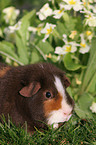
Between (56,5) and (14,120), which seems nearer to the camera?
(14,120)

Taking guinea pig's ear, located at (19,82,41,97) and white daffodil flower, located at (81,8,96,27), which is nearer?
guinea pig's ear, located at (19,82,41,97)

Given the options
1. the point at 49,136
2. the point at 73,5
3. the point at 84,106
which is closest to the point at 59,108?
the point at 49,136

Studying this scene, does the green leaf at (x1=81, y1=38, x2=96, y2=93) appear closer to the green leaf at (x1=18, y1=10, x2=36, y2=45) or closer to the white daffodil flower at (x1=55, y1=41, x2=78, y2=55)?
the white daffodil flower at (x1=55, y1=41, x2=78, y2=55)

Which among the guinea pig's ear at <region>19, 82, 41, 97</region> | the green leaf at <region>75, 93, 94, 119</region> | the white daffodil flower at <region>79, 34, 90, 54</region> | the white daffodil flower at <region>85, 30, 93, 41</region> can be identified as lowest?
the green leaf at <region>75, 93, 94, 119</region>

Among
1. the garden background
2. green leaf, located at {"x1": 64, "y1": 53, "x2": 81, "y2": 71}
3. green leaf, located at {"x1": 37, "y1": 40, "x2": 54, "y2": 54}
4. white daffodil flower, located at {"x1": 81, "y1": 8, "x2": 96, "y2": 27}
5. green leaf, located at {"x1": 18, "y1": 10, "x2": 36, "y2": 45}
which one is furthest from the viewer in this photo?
green leaf, located at {"x1": 18, "y1": 10, "x2": 36, "y2": 45}

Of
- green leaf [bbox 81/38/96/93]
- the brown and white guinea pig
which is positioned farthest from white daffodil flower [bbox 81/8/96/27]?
the brown and white guinea pig

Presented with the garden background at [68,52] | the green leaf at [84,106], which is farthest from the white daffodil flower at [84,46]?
the green leaf at [84,106]

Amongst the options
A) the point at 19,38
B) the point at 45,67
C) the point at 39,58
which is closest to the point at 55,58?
the point at 39,58

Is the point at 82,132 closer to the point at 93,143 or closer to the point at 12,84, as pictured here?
the point at 93,143
